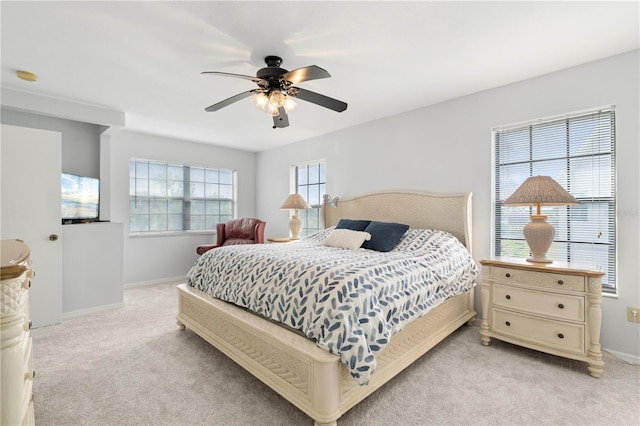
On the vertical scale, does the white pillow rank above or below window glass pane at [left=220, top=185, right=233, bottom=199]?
below

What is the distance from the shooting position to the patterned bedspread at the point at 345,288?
162 cm

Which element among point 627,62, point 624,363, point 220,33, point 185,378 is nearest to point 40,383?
point 185,378

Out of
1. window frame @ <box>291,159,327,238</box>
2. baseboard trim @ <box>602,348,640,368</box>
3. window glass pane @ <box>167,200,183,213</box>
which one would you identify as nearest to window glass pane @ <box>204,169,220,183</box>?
window glass pane @ <box>167,200,183,213</box>

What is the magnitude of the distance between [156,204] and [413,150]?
4139mm

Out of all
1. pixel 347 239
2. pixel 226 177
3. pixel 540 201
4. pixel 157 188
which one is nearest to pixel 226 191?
pixel 226 177

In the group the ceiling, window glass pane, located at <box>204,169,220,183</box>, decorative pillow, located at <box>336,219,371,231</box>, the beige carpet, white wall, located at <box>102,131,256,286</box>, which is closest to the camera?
the beige carpet

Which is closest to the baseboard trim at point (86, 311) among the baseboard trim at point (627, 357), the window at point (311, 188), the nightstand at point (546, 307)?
the window at point (311, 188)

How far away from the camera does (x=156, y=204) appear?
500cm

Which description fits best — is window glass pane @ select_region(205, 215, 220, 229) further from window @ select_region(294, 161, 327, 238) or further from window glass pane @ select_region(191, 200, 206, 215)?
window @ select_region(294, 161, 327, 238)

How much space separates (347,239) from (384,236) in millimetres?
378

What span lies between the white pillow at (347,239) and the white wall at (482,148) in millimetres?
1094

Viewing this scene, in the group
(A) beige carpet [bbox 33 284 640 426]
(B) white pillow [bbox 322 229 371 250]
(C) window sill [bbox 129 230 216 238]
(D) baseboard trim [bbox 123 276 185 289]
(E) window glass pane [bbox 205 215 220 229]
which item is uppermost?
(E) window glass pane [bbox 205 215 220 229]

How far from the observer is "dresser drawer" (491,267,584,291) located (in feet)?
7.16

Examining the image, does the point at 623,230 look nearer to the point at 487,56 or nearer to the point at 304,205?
the point at 487,56
